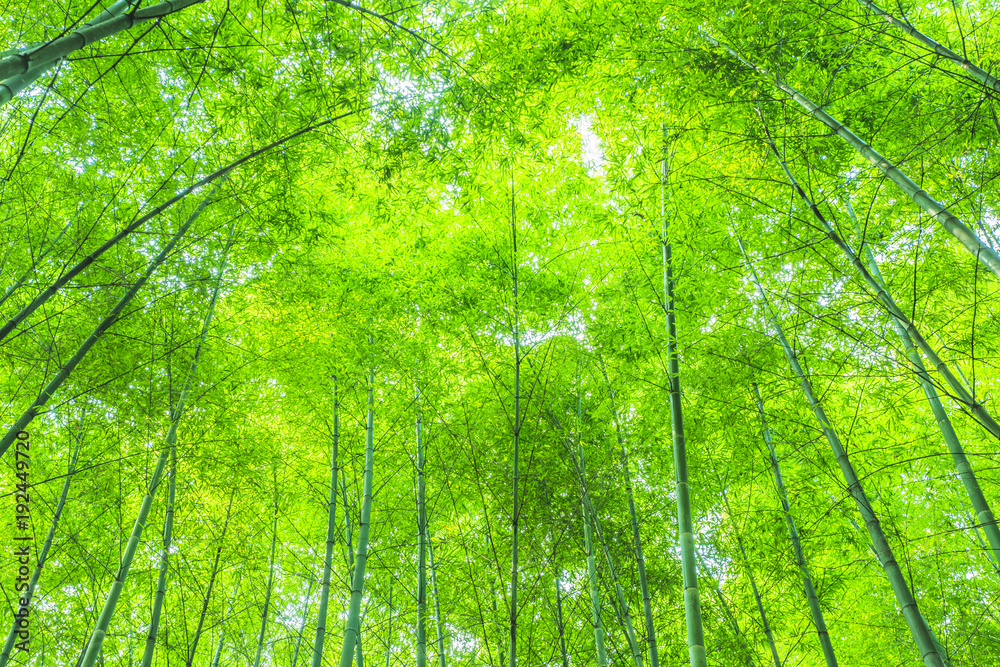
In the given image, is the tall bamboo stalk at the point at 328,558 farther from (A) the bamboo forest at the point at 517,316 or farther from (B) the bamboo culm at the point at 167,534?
(B) the bamboo culm at the point at 167,534

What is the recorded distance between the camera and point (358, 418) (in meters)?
5.15

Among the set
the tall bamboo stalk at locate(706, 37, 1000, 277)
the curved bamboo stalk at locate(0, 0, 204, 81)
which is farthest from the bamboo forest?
the curved bamboo stalk at locate(0, 0, 204, 81)

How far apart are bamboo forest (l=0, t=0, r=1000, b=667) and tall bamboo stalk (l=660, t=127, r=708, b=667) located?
0.02 meters

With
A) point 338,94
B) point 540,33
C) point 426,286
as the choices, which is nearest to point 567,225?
point 426,286

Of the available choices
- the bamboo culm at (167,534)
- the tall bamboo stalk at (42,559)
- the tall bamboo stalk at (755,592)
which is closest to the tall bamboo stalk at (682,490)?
the tall bamboo stalk at (755,592)

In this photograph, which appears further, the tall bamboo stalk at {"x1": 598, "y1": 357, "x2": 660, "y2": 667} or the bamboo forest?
the tall bamboo stalk at {"x1": 598, "y1": 357, "x2": 660, "y2": 667}

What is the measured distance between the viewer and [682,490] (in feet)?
9.16

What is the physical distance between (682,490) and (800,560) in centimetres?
175

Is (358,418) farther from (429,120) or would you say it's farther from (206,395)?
(429,120)

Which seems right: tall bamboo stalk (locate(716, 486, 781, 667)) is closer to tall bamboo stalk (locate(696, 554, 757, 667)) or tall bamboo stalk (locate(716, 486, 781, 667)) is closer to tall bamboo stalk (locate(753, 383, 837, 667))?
tall bamboo stalk (locate(696, 554, 757, 667))

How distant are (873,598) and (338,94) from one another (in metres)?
6.87

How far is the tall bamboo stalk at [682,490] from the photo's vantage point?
2.42 m

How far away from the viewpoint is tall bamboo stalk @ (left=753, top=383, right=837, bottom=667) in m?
3.65

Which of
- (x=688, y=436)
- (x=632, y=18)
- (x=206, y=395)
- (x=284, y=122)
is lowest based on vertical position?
(x=688, y=436)
